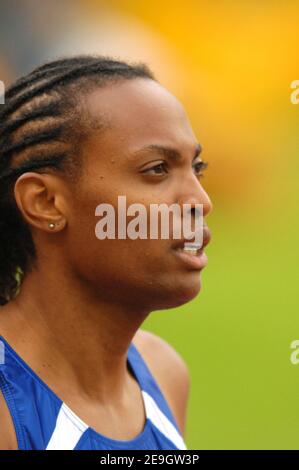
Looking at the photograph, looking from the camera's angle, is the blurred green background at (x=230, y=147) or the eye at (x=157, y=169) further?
the blurred green background at (x=230, y=147)

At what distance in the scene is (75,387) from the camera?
8.16ft

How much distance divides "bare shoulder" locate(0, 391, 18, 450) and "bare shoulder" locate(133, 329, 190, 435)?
955 millimetres

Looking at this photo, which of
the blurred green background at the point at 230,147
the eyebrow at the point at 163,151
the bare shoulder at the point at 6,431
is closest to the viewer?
the bare shoulder at the point at 6,431

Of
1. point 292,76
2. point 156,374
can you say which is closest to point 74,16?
point 292,76

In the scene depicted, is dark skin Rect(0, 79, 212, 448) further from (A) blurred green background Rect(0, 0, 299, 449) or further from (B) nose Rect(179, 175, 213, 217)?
(A) blurred green background Rect(0, 0, 299, 449)

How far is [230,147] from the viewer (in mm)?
12570

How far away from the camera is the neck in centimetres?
244

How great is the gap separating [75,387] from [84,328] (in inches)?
7.0

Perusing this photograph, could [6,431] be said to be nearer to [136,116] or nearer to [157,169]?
[157,169]

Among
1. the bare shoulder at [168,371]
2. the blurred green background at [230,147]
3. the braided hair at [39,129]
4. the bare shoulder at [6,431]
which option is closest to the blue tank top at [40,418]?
the bare shoulder at [6,431]

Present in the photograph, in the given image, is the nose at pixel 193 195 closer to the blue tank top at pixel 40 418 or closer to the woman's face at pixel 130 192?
the woman's face at pixel 130 192

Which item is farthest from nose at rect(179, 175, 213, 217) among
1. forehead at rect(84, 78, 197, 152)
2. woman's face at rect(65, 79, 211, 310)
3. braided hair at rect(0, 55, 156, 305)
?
braided hair at rect(0, 55, 156, 305)

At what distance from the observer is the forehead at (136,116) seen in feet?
7.89

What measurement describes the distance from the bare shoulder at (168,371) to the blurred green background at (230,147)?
10.4ft
